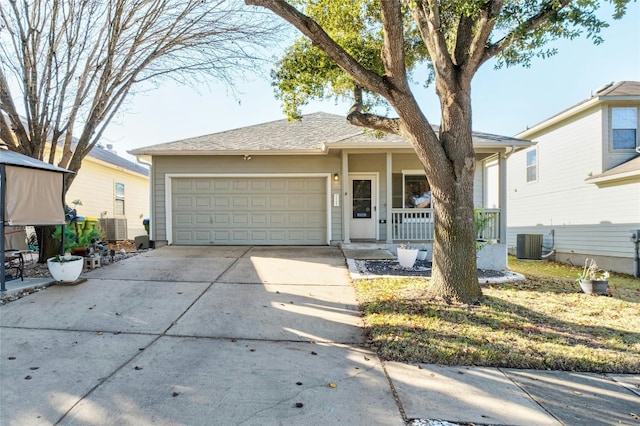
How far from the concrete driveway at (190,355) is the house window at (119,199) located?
1077 cm

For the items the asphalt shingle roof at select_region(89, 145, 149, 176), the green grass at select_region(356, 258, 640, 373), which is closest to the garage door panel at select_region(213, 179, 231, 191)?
the green grass at select_region(356, 258, 640, 373)

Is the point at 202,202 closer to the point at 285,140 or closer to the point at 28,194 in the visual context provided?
the point at 285,140

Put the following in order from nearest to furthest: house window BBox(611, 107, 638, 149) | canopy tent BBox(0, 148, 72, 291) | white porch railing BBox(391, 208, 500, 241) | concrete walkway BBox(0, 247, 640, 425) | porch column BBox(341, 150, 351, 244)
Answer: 1. concrete walkway BBox(0, 247, 640, 425)
2. canopy tent BBox(0, 148, 72, 291)
3. white porch railing BBox(391, 208, 500, 241)
4. porch column BBox(341, 150, 351, 244)
5. house window BBox(611, 107, 638, 149)

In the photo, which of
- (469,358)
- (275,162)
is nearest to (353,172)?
(275,162)

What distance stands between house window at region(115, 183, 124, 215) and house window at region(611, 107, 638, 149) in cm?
1973

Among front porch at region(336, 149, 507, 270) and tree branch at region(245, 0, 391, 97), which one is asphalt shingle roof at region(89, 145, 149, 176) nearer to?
front porch at region(336, 149, 507, 270)

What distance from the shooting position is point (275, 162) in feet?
35.6

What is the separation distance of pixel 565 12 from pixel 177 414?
7.02 metres

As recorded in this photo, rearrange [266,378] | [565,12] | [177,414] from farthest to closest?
1. [565,12]
2. [266,378]
3. [177,414]

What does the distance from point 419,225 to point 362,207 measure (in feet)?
6.69

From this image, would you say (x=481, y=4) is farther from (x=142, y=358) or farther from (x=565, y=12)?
(x=142, y=358)

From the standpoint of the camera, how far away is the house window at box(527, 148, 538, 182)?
14.1 metres

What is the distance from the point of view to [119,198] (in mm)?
16203

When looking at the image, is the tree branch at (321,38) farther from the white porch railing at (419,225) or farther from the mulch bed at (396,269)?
the white porch railing at (419,225)
